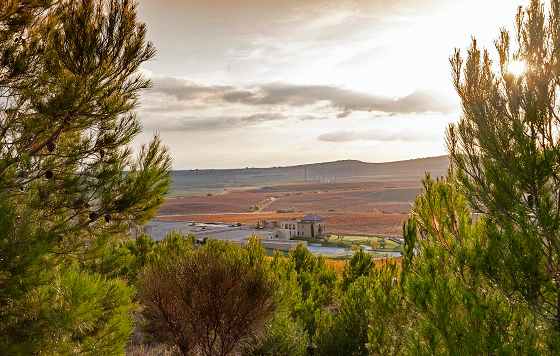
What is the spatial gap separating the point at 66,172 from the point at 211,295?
5.39 m

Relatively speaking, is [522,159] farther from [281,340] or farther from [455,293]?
[281,340]

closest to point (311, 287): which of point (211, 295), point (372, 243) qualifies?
point (211, 295)

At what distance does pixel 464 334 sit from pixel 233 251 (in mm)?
7582

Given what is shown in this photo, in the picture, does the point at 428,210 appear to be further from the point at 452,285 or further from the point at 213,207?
the point at 213,207

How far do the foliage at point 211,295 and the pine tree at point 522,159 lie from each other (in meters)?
7.03

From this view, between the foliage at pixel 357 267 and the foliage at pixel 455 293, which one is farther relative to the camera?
the foliage at pixel 357 267

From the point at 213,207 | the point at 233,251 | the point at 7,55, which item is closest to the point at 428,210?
the point at 233,251

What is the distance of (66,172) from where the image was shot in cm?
743

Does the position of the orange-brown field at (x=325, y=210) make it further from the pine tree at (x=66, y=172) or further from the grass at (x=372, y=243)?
the pine tree at (x=66, y=172)

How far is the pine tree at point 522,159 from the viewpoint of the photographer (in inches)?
203

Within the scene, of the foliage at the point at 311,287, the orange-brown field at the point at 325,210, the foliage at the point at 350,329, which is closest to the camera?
the foliage at the point at 350,329

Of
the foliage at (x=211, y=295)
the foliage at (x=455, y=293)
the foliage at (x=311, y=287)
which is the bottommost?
the foliage at (x=311, y=287)

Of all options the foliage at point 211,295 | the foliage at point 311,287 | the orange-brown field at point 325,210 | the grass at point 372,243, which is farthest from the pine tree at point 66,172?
the orange-brown field at point 325,210

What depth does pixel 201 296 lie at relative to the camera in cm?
1123
